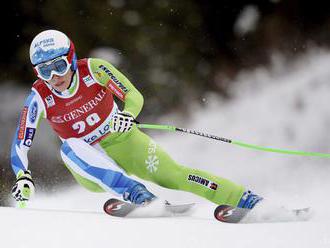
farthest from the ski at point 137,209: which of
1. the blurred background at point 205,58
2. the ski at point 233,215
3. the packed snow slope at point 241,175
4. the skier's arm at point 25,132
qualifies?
the blurred background at point 205,58

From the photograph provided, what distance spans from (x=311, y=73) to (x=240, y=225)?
16.7ft

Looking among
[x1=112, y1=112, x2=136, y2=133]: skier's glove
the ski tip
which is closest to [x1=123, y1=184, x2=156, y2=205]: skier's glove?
the ski tip

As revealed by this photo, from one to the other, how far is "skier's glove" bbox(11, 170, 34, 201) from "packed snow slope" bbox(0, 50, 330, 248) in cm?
21

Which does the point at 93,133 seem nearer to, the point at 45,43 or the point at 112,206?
the point at 45,43

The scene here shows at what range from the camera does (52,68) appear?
400cm

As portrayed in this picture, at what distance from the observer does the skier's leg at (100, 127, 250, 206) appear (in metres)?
4.08

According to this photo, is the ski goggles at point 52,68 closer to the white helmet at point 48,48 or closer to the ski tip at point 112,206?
the white helmet at point 48,48

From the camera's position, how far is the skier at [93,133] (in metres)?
3.85

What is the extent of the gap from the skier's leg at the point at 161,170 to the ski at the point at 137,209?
251 millimetres

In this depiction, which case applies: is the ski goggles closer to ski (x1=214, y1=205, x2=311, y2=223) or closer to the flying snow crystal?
ski (x1=214, y1=205, x2=311, y2=223)

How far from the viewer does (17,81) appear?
24.3 ft

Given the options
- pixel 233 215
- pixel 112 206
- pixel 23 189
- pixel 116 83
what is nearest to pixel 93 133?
pixel 116 83

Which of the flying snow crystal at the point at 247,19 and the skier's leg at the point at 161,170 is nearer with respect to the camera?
the skier's leg at the point at 161,170

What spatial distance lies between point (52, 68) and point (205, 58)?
4.33 m
